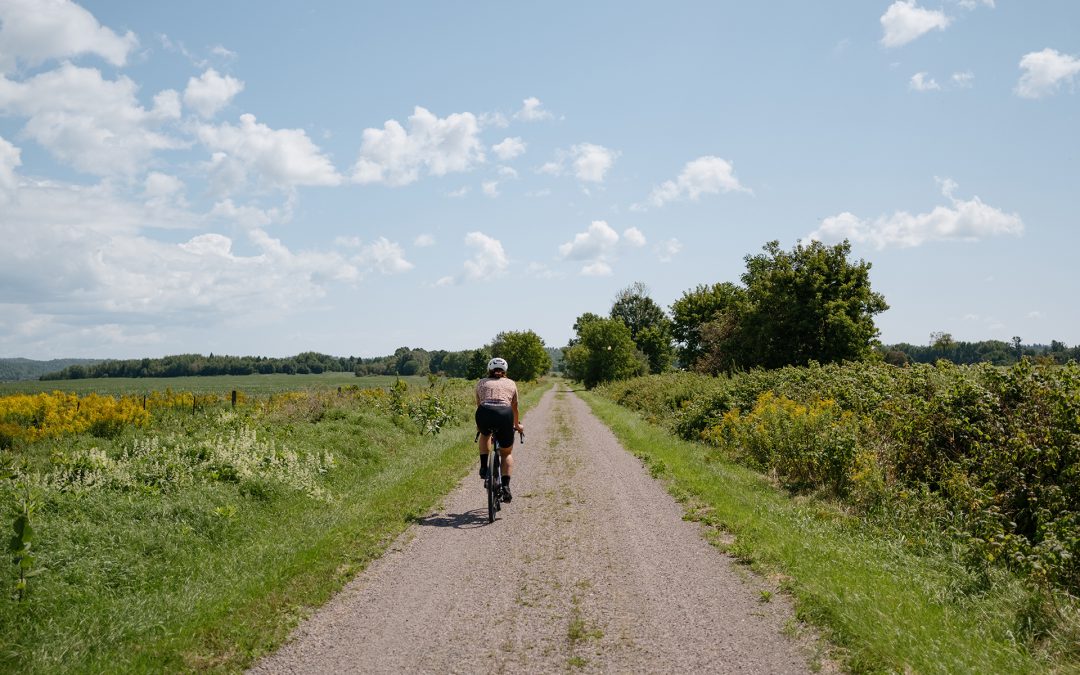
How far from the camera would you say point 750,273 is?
59.9m

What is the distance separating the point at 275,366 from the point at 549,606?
420 feet

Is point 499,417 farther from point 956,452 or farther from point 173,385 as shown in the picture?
point 173,385

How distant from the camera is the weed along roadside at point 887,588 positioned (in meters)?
4.60

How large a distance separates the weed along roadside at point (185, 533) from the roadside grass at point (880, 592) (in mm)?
4556

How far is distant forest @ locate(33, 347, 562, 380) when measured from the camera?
92312mm

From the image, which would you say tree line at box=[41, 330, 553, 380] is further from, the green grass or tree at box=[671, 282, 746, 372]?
tree at box=[671, 282, 746, 372]

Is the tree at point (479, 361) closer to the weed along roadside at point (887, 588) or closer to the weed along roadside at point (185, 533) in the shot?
the weed along roadside at point (185, 533)

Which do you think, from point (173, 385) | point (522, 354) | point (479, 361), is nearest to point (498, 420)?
point (173, 385)

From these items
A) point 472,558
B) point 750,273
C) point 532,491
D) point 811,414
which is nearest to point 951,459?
point 811,414

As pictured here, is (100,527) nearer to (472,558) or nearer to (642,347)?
(472,558)

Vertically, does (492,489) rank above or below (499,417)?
below

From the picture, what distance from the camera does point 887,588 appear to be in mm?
5926

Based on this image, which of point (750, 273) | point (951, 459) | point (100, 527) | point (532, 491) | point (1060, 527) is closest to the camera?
point (1060, 527)

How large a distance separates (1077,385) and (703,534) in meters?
5.31
